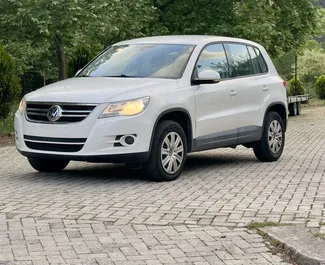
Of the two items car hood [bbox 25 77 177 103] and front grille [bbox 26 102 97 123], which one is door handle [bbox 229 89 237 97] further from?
front grille [bbox 26 102 97 123]

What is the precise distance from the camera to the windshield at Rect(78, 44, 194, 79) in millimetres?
9648

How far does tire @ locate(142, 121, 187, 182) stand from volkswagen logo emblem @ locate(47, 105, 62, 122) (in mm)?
1193

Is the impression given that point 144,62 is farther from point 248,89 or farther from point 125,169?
point 248,89

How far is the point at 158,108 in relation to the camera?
8.81 metres

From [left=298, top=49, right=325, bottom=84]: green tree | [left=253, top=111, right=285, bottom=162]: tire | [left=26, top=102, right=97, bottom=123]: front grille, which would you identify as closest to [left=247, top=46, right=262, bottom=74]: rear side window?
[left=253, top=111, right=285, bottom=162]: tire

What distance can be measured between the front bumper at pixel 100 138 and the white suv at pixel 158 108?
0.5 inches

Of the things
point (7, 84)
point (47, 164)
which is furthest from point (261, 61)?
point (7, 84)

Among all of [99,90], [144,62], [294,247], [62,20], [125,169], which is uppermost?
[62,20]

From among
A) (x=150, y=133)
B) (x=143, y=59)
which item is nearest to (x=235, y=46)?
(x=143, y=59)

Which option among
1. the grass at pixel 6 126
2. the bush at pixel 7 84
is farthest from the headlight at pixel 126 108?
the grass at pixel 6 126

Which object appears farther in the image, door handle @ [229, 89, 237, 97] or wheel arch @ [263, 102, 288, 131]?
wheel arch @ [263, 102, 288, 131]

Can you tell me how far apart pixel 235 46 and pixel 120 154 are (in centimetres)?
326

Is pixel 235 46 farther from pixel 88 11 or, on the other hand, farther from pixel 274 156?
pixel 88 11

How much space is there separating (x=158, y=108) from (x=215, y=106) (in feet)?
4.43
